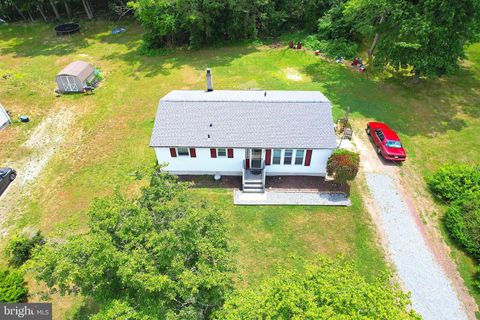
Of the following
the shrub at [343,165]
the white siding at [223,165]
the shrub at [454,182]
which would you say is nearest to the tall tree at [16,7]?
the white siding at [223,165]

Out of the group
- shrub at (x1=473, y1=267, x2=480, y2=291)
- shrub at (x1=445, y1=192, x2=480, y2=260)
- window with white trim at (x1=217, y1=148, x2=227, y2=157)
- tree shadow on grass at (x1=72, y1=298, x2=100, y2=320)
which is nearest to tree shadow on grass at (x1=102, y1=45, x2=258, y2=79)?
window with white trim at (x1=217, y1=148, x2=227, y2=157)

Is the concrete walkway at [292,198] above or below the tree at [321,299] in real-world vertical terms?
below

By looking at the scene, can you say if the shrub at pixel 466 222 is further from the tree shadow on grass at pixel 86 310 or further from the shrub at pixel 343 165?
the tree shadow on grass at pixel 86 310

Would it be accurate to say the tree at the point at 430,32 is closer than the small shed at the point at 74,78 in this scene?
Yes

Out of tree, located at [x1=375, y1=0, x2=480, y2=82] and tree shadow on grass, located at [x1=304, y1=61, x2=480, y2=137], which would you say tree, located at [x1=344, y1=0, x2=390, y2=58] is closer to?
tree, located at [x1=375, y1=0, x2=480, y2=82]

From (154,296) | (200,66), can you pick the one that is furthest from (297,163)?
(200,66)
